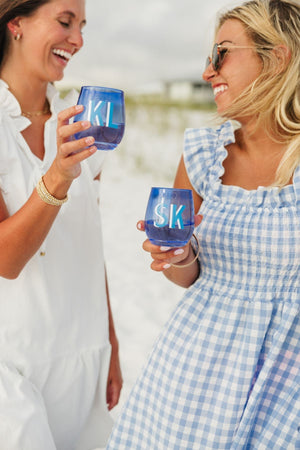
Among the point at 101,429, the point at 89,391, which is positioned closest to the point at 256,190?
the point at 89,391

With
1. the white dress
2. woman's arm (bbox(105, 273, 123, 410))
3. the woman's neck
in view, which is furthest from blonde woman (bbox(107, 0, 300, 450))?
the woman's neck

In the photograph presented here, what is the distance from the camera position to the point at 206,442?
188cm

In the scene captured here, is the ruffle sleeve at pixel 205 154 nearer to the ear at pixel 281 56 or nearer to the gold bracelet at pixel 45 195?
the ear at pixel 281 56

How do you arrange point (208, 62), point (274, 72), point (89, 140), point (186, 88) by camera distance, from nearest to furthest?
point (89, 140) → point (274, 72) → point (208, 62) → point (186, 88)

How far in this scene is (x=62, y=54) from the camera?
6.72 feet

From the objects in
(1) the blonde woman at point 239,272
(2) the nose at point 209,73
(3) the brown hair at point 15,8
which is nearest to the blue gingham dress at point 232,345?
(1) the blonde woman at point 239,272

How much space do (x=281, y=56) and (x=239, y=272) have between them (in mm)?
813

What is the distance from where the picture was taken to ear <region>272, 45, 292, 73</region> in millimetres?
2070

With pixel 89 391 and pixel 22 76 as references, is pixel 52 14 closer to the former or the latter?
pixel 22 76

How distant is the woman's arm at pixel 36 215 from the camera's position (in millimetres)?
1580

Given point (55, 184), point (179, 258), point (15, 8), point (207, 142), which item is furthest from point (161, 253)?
point (15, 8)

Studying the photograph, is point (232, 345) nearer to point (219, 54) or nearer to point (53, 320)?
point (53, 320)

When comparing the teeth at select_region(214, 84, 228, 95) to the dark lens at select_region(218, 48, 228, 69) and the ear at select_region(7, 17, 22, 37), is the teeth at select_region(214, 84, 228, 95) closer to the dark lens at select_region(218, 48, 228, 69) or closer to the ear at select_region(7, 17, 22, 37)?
the dark lens at select_region(218, 48, 228, 69)

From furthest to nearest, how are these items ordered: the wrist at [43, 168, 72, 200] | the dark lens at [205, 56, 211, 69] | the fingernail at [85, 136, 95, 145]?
1. the dark lens at [205, 56, 211, 69]
2. the wrist at [43, 168, 72, 200]
3. the fingernail at [85, 136, 95, 145]
